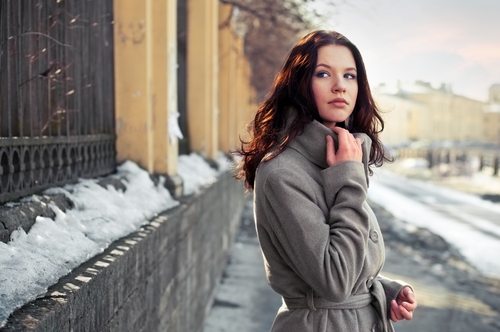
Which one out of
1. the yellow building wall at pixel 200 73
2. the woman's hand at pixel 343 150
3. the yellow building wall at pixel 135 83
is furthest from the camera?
the yellow building wall at pixel 200 73

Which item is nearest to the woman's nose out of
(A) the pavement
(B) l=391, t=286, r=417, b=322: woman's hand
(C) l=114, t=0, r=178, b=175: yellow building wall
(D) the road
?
(B) l=391, t=286, r=417, b=322: woman's hand

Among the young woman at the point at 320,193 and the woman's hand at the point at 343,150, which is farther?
the woman's hand at the point at 343,150

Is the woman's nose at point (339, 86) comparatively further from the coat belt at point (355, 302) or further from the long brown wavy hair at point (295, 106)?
the coat belt at point (355, 302)

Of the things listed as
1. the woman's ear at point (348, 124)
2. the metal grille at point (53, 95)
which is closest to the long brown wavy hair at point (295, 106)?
the woman's ear at point (348, 124)

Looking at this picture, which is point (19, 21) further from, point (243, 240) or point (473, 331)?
point (243, 240)

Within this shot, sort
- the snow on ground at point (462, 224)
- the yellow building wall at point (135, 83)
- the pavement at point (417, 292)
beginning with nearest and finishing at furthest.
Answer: the yellow building wall at point (135, 83), the pavement at point (417, 292), the snow on ground at point (462, 224)

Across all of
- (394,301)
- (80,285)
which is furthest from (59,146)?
→ (394,301)

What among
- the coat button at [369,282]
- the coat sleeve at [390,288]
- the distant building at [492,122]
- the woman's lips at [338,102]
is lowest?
the distant building at [492,122]

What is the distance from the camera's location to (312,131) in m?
2.34

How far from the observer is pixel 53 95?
4.13m

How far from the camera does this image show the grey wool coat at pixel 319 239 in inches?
84.8

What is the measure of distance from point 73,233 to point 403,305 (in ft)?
4.95

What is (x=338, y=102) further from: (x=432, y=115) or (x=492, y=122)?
(x=492, y=122)

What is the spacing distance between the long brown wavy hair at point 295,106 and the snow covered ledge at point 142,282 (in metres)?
0.76
